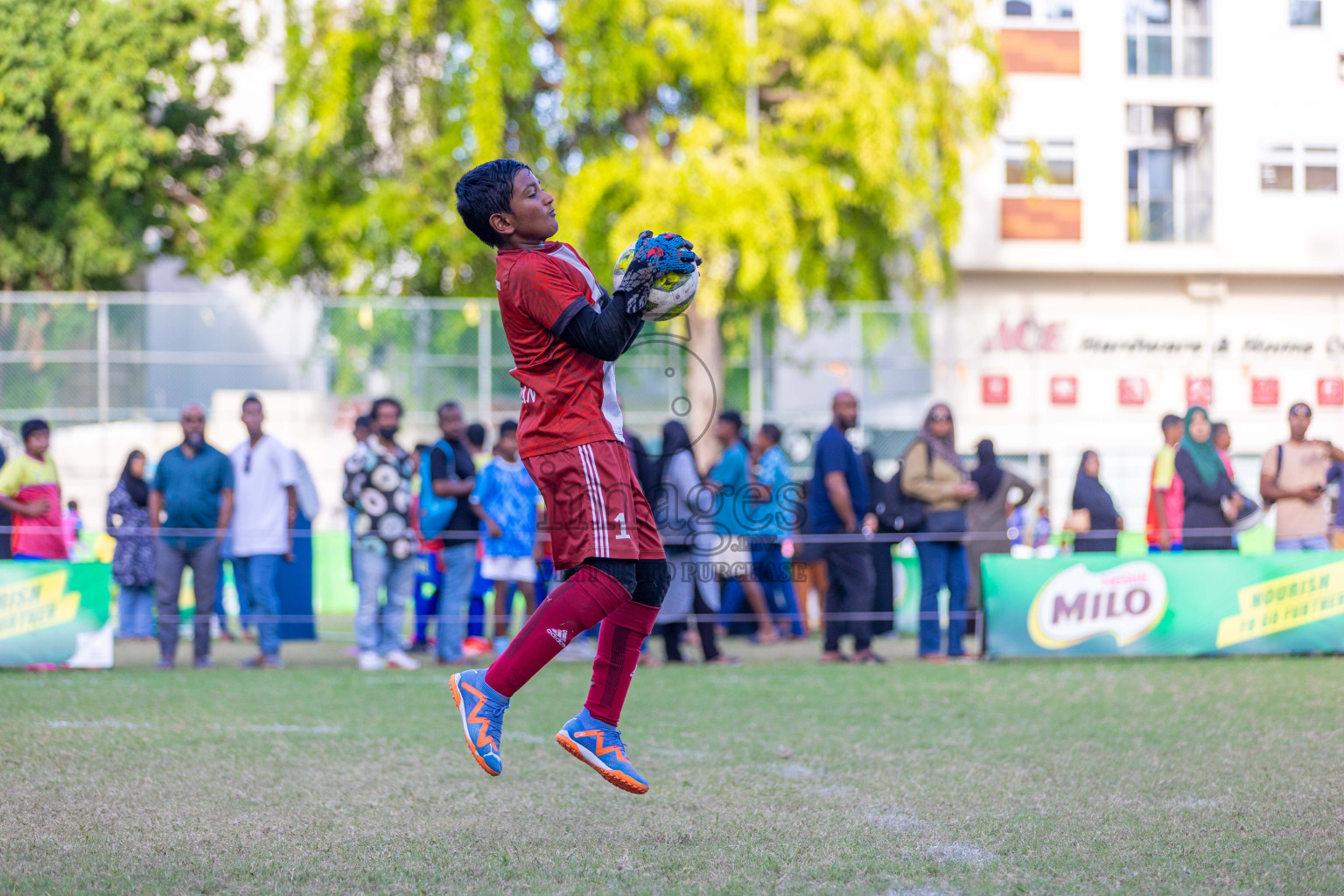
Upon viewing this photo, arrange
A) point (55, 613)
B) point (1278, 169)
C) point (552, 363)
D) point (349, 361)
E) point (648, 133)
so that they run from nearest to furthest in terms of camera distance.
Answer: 1. point (552, 363)
2. point (55, 613)
3. point (349, 361)
4. point (648, 133)
5. point (1278, 169)

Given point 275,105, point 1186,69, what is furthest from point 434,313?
point 1186,69

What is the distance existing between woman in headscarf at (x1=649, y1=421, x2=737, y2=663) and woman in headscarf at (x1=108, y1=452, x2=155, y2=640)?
4.37 m

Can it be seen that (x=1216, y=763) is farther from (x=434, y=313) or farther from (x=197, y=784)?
(x=434, y=313)

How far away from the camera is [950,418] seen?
11.1 m

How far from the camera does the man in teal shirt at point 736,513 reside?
1201cm

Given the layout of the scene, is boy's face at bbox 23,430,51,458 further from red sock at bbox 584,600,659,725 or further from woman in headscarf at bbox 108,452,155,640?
red sock at bbox 584,600,659,725

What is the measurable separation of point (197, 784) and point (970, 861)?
2.91 metres

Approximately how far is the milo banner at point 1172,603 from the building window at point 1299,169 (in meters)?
13.9

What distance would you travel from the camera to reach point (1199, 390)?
1549 cm

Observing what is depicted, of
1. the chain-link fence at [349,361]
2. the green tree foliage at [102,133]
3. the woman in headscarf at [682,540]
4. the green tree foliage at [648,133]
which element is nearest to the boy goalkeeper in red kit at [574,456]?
the woman in headscarf at [682,540]

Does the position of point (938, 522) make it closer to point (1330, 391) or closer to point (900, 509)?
point (900, 509)

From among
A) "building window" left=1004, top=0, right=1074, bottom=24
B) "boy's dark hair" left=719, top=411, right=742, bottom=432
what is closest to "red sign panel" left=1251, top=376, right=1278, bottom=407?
"boy's dark hair" left=719, top=411, right=742, bottom=432

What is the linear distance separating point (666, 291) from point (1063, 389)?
12553 mm

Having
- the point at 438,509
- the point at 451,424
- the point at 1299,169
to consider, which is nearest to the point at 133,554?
the point at 438,509
